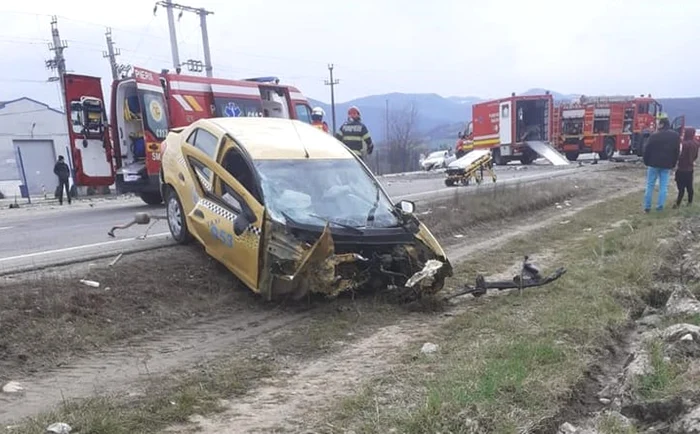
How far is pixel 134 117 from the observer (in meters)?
13.0

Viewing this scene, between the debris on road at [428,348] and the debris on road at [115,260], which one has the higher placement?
the debris on road at [115,260]

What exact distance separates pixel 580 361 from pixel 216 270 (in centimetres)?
393

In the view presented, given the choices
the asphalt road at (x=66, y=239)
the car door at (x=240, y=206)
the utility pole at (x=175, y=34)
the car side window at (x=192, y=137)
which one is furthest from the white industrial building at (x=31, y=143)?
the car door at (x=240, y=206)

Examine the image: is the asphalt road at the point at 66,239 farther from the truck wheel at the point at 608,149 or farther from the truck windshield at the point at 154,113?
the truck wheel at the point at 608,149

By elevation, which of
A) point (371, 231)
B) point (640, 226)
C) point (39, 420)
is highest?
point (371, 231)

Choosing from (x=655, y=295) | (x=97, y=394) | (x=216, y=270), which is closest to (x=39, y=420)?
(x=97, y=394)

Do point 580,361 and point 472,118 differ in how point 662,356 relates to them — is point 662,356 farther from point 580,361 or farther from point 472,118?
point 472,118

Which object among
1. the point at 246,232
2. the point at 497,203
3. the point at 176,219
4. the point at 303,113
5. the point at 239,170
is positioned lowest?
the point at 497,203

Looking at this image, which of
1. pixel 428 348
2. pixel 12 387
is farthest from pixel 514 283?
pixel 12 387

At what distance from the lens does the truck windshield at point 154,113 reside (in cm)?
1215

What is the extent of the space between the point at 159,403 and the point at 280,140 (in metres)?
3.52

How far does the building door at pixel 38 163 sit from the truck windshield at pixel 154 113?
3079 centimetres

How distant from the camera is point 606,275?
6.45m

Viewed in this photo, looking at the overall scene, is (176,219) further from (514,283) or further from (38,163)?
(38,163)
